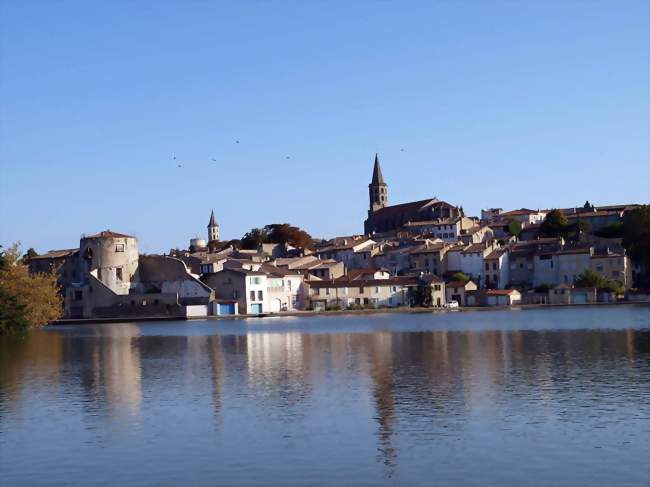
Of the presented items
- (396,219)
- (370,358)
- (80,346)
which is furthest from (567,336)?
(396,219)

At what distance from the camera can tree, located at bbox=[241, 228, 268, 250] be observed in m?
122

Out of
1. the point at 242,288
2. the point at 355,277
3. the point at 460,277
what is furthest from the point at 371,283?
→ the point at 242,288

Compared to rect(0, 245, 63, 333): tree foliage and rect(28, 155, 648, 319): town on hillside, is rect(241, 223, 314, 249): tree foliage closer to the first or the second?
rect(28, 155, 648, 319): town on hillside

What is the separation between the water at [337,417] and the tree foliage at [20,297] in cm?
1538

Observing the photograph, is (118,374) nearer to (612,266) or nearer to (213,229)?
(612,266)

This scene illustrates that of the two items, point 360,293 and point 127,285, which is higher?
point 127,285

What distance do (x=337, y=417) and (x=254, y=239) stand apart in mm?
104149

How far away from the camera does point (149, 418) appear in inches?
802

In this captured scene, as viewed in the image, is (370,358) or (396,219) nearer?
(370,358)

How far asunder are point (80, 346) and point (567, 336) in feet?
81.2

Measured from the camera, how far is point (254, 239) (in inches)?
4847

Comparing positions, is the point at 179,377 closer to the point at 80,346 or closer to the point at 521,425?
the point at 521,425

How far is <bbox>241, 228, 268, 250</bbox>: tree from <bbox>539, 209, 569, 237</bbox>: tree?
37.6 metres

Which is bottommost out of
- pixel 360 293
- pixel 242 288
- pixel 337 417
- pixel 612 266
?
pixel 337 417
